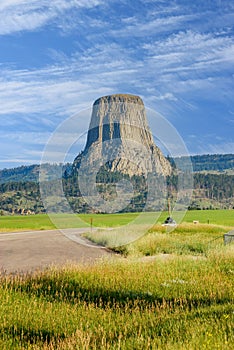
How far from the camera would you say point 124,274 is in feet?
49.6

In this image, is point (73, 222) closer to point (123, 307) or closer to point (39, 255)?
point (39, 255)

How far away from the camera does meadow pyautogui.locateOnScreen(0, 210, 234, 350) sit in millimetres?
7324

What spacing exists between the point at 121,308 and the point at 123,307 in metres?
0.15

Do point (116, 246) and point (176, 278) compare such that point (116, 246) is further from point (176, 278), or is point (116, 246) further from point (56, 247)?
point (176, 278)

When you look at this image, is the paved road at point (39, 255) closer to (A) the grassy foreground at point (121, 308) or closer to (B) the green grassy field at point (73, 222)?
(A) the grassy foreground at point (121, 308)

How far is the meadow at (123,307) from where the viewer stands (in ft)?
24.0

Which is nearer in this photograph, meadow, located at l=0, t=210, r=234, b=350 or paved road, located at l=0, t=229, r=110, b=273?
meadow, located at l=0, t=210, r=234, b=350

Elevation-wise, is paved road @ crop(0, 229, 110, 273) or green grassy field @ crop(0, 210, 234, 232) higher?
green grassy field @ crop(0, 210, 234, 232)

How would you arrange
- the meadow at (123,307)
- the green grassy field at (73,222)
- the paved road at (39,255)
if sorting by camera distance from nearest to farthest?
the meadow at (123,307)
the paved road at (39,255)
the green grassy field at (73,222)

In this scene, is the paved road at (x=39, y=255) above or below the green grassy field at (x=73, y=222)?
below

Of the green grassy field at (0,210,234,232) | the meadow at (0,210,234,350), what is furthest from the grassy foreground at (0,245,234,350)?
the green grassy field at (0,210,234,232)

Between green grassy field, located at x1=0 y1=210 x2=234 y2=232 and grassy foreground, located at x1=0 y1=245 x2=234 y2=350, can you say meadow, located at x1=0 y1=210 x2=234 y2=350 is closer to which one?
grassy foreground, located at x1=0 y1=245 x2=234 y2=350

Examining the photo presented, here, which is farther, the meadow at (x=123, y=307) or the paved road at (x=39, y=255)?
the paved road at (x=39, y=255)

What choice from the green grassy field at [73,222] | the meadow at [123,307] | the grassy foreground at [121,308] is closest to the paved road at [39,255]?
the meadow at [123,307]
